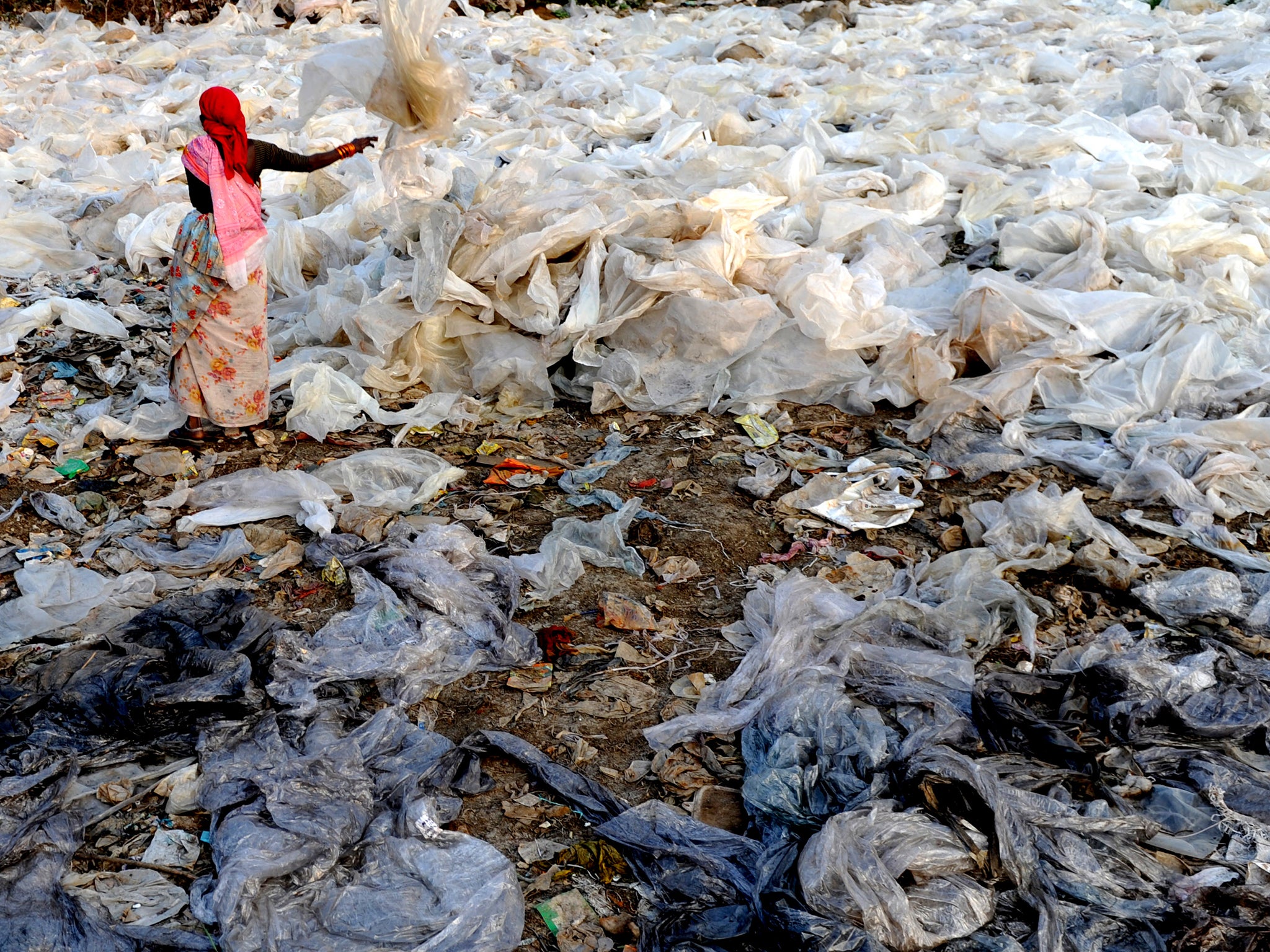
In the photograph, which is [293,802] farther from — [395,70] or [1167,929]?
[395,70]

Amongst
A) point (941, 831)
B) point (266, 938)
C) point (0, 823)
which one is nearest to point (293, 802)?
point (266, 938)

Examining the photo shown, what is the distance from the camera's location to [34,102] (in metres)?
6.82

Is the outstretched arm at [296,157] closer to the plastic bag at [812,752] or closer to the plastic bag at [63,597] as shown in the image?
the plastic bag at [63,597]

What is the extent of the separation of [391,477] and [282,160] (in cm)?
110

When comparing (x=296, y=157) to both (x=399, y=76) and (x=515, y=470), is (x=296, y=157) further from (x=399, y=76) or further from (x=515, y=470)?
(x=515, y=470)

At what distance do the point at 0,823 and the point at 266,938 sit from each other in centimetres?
61

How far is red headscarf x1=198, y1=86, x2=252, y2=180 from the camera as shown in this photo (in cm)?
329

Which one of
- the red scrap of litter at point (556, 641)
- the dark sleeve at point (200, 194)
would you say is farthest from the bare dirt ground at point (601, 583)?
the dark sleeve at point (200, 194)

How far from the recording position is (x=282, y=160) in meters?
3.55

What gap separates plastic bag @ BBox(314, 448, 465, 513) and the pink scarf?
2.26ft

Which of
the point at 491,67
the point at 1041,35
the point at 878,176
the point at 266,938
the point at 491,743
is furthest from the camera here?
the point at 1041,35

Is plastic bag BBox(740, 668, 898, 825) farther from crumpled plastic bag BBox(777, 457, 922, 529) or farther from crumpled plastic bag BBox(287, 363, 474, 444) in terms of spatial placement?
crumpled plastic bag BBox(287, 363, 474, 444)

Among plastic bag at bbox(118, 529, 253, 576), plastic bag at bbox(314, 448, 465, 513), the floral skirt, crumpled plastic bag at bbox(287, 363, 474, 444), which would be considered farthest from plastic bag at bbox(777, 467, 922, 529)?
the floral skirt

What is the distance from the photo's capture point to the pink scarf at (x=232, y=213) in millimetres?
3377
